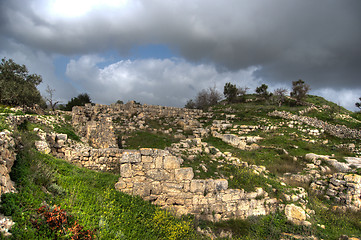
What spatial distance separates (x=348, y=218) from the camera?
29.4 feet

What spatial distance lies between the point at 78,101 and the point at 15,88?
1816 centimetres

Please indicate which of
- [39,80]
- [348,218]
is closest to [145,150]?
[348,218]

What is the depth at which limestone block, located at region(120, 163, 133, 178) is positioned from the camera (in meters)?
7.29

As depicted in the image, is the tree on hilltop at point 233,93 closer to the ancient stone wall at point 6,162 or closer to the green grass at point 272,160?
the green grass at point 272,160

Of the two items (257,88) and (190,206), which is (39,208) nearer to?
(190,206)

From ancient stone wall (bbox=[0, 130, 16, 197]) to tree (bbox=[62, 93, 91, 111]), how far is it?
3686 centimetres

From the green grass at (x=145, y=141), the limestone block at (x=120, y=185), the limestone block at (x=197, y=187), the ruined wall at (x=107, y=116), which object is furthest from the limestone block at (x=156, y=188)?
the ruined wall at (x=107, y=116)

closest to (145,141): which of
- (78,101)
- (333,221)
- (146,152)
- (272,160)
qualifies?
(146,152)

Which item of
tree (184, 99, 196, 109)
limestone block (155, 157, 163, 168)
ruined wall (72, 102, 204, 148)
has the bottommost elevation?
limestone block (155, 157, 163, 168)

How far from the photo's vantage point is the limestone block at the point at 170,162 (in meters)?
7.58

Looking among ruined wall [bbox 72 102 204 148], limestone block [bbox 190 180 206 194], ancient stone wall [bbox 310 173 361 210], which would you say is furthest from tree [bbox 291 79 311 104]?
limestone block [bbox 190 180 206 194]

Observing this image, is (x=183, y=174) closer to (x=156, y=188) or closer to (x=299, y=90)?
(x=156, y=188)

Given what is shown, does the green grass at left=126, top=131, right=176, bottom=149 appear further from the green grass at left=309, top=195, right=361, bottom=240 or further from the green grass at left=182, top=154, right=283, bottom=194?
the green grass at left=309, top=195, right=361, bottom=240

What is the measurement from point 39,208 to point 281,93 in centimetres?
4759
